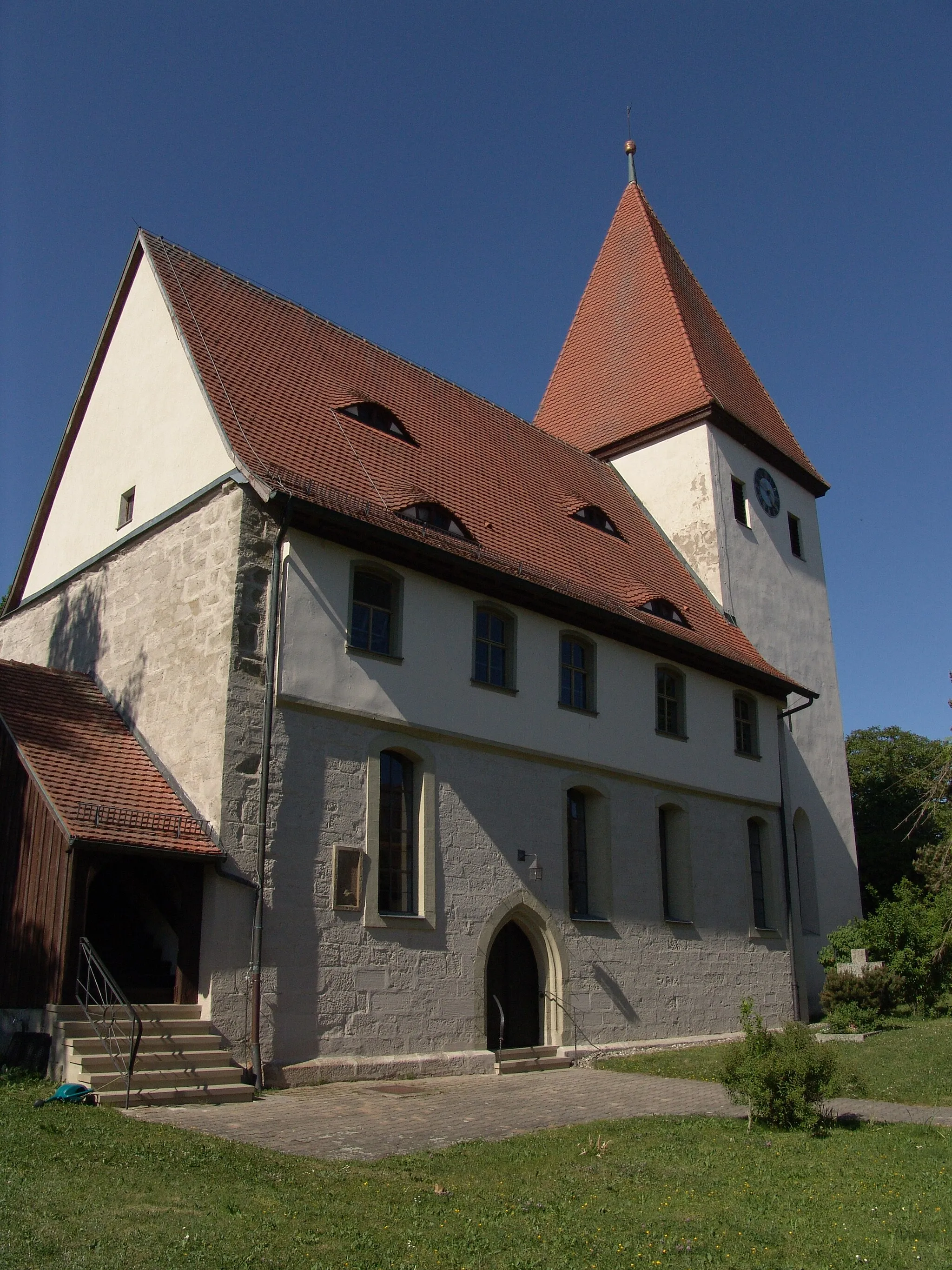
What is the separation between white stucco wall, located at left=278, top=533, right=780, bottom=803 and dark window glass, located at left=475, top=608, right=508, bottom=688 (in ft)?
0.68

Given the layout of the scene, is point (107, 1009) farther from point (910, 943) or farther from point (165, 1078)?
point (910, 943)

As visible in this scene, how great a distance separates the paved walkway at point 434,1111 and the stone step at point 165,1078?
0.42m

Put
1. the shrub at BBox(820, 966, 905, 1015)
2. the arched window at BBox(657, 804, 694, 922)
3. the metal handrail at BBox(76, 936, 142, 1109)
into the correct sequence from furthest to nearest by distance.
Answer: the arched window at BBox(657, 804, 694, 922) < the shrub at BBox(820, 966, 905, 1015) < the metal handrail at BBox(76, 936, 142, 1109)

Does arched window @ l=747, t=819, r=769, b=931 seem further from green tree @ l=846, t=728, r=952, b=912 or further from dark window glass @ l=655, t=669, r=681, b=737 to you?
green tree @ l=846, t=728, r=952, b=912

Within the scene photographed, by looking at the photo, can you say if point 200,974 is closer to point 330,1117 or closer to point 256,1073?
point 256,1073

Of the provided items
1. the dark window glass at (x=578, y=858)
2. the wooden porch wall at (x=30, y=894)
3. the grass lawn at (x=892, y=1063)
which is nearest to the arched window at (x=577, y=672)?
the dark window glass at (x=578, y=858)

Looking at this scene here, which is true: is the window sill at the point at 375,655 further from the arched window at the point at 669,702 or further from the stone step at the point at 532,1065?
the arched window at the point at 669,702

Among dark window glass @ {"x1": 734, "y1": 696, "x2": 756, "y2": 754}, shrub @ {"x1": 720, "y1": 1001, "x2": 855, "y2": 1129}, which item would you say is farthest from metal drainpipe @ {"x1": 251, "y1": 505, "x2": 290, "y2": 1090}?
dark window glass @ {"x1": 734, "y1": 696, "x2": 756, "y2": 754}

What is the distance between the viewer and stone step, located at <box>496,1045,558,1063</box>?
14.5 metres

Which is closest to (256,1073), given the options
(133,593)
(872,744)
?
(133,593)

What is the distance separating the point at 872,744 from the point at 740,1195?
36555mm

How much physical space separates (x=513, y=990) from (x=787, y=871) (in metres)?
7.79

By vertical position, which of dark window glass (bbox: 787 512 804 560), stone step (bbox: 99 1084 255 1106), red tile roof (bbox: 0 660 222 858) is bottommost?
stone step (bbox: 99 1084 255 1106)

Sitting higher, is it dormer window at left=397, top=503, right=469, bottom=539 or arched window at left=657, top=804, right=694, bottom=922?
dormer window at left=397, top=503, right=469, bottom=539
